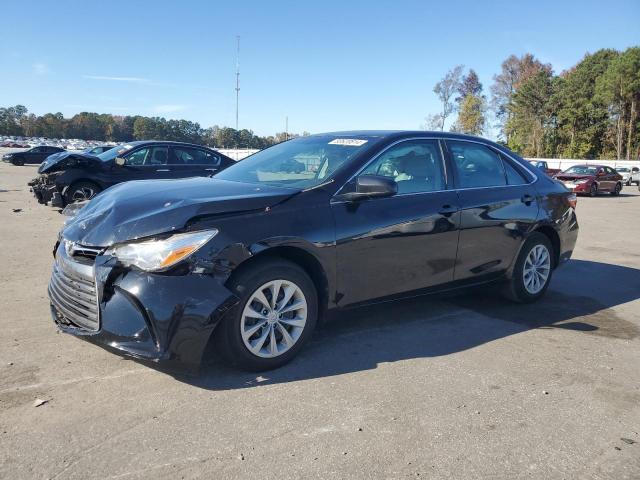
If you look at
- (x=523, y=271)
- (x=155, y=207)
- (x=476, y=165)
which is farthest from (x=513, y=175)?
(x=155, y=207)

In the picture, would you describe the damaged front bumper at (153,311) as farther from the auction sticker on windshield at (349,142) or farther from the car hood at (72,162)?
the car hood at (72,162)

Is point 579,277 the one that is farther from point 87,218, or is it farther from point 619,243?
point 87,218

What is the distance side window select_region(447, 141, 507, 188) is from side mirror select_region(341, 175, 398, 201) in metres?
1.24

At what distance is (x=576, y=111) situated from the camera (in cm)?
6119

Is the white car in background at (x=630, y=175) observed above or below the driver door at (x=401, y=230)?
above

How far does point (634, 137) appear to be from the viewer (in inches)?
2307

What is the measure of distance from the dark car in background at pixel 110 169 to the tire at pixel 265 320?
320 inches

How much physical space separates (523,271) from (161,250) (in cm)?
381

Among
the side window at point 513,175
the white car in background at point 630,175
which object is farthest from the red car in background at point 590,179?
the side window at point 513,175

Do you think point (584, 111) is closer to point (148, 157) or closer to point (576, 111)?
point (576, 111)

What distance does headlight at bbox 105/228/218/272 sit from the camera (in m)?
3.26

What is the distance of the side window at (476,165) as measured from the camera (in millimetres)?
4988

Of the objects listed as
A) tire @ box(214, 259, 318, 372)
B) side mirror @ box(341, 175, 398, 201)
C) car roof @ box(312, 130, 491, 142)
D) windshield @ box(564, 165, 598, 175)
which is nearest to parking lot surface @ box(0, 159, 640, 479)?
tire @ box(214, 259, 318, 372)

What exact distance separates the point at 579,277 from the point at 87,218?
20.4 ft
